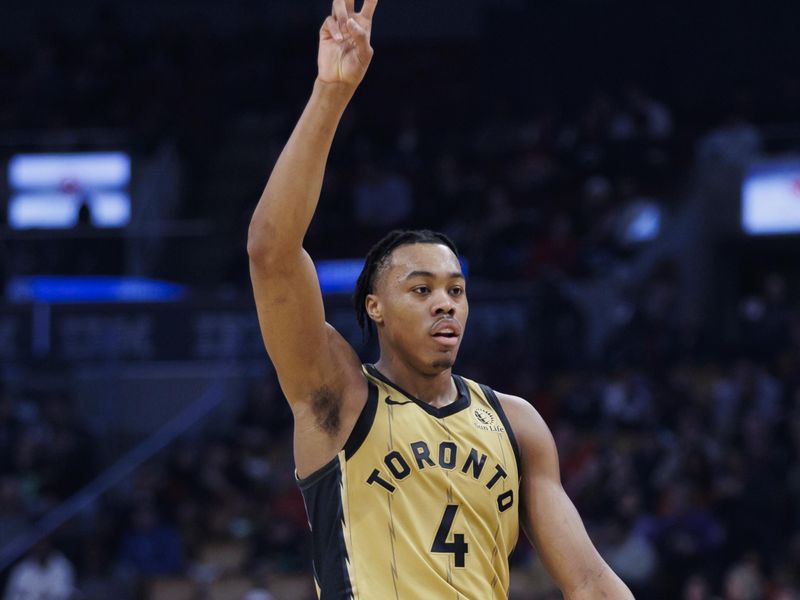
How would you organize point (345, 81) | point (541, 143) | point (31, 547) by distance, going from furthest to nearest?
point (541, 143) < point (31, 547) < point (345, 81)

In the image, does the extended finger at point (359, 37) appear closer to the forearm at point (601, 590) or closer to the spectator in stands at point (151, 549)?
the forearm at point (601, 590)

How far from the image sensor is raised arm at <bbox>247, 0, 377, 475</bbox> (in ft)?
12.3

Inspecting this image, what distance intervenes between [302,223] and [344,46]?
51cm

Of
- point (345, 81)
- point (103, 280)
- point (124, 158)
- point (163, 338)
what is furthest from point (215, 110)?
point (345, 81)

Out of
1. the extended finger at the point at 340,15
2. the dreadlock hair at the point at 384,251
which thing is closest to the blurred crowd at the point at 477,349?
the dreadlock hair at the point at 384,251

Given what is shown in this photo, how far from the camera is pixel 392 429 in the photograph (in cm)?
399

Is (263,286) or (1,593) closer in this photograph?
(263,286)

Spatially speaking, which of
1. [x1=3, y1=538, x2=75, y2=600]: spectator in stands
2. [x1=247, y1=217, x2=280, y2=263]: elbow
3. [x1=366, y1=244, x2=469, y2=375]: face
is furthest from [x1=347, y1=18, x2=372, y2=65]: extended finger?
[x1=3, y1=538, x2=75, y2=600]: spectator in stands

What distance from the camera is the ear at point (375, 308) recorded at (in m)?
4.16

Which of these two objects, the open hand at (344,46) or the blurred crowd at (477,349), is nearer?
the open hand at (344,46)

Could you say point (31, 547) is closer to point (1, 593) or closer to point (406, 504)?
point (1, 593)

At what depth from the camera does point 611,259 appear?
16031mm

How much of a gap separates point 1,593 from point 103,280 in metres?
4.66

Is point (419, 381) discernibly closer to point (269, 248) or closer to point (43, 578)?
point (269, 248)
